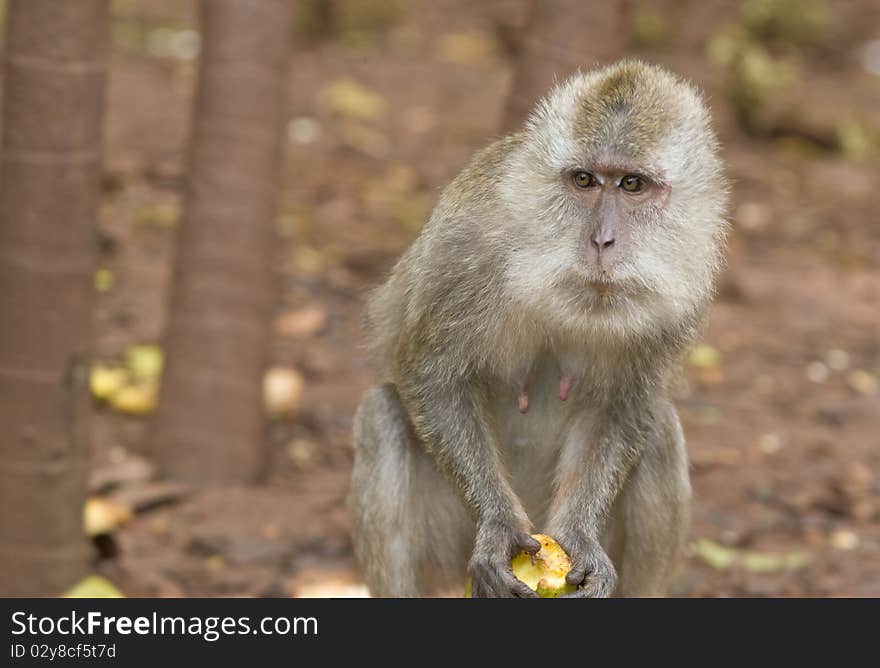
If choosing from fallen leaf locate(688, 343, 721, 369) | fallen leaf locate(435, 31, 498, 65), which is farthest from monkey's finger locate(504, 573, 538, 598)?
fallen leaf locate(435, 31, 498, 65)

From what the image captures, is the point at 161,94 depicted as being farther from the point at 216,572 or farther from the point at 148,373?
the point at 216,572

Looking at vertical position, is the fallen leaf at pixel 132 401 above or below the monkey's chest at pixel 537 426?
below

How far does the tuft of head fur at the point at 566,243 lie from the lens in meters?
4.11

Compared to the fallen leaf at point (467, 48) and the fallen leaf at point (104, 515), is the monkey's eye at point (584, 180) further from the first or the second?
the fallen leaf at point (467, 48)

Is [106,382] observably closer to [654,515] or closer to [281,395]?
[281,395]

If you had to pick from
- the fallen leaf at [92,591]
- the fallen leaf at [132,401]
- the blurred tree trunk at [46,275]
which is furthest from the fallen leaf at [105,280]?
the fallen leaf at [92,591]

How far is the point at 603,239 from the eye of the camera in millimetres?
3990

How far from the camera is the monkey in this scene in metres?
4.12

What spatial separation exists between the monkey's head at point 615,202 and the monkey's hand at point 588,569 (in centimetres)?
71

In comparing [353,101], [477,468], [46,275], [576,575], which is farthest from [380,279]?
[353,101]

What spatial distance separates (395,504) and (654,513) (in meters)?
0.94
